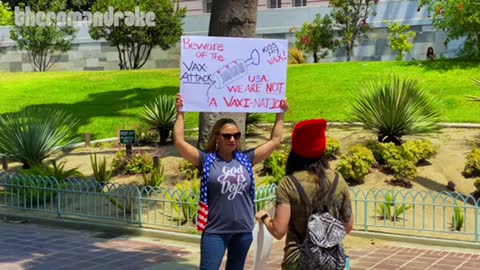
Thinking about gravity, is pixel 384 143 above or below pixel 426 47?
below

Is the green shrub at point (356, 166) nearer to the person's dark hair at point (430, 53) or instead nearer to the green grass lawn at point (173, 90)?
the green grass lawn at point (173, 90)

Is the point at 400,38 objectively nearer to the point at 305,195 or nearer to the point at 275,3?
the point at 275,3

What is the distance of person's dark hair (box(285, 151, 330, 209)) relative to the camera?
3742 mm

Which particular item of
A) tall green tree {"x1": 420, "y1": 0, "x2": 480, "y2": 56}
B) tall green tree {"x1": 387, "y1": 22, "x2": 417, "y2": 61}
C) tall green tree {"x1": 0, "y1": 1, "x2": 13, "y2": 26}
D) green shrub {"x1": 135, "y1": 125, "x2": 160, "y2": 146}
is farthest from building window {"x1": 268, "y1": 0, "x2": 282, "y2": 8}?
green shrub {"x1": 135, "y1": 125, "x2": 160, "y2": 146}

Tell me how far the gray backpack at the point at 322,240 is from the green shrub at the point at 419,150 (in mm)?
7402

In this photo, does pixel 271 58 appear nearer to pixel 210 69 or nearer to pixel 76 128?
pixel 210 69

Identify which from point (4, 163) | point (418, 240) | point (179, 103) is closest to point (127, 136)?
point (4, 163)

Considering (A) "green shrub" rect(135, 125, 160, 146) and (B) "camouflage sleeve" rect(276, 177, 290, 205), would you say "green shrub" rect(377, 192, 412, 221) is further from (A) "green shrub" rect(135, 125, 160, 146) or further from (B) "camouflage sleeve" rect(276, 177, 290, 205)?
(A) "green shrub" rect(135, 125, 160, 146)

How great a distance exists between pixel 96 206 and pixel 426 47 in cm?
2150

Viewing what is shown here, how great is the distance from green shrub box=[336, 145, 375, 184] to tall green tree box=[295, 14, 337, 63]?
17.3 meters

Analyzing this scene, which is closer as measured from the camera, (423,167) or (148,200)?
(148,200)

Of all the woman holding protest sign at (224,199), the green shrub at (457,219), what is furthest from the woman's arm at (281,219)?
the green shrub at (457,219)

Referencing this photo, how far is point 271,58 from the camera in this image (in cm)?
585

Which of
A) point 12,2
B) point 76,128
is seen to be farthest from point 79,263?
point 12,2
